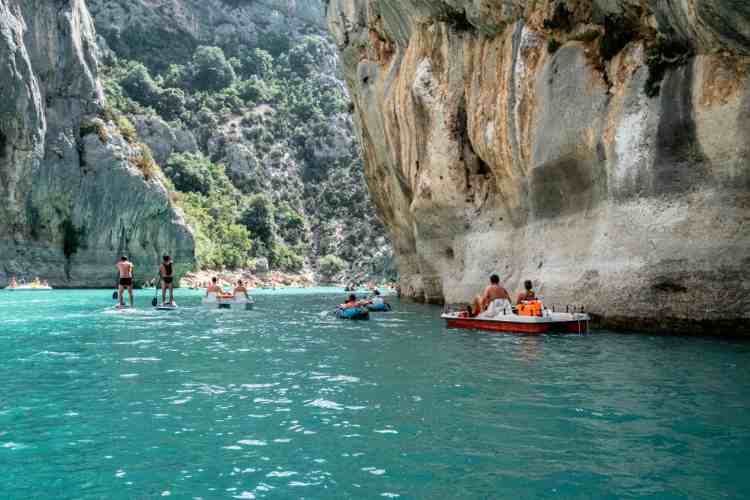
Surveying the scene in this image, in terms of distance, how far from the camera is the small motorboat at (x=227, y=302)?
32.7m

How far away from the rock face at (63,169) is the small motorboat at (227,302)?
136 ft

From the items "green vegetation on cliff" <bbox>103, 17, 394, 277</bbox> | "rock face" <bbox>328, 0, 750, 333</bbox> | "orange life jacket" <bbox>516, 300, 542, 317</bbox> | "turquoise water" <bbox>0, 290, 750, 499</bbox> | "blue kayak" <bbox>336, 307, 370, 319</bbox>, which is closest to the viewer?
"turquoise water" <bbox>0, 290, 750, 499</bbox>

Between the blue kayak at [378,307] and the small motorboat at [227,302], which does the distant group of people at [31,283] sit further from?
the blue kayak at [378,307]

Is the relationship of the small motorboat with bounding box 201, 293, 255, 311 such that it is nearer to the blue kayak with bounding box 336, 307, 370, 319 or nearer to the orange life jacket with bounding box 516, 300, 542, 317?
the blue kayak with bounding box 336, 307, 370, 319

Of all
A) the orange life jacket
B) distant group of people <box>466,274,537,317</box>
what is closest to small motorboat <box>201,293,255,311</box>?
distant group of people <box>466,274,537,317</box>

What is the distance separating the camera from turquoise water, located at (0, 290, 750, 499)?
5664mm

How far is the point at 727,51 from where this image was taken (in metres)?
15.8

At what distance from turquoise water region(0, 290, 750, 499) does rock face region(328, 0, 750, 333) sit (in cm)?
288

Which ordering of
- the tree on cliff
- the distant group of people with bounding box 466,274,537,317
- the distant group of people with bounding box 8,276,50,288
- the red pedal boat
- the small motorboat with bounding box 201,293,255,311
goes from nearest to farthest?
1. the red pedal boat
2. the distant group of people with bounding box 466,274,537,317
3. the small motorboat with bounding box 201,293,255,311
4. the distant group of people with bounding box 8,276,50,288
5. the tree on cliff

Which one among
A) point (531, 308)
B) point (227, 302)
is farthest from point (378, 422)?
point (227, 302)

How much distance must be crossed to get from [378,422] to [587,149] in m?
15.3

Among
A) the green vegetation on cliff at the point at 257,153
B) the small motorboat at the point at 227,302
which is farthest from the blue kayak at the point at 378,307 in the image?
the green vegetation on cliff at the point at 257,153

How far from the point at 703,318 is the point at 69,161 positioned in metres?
72.3

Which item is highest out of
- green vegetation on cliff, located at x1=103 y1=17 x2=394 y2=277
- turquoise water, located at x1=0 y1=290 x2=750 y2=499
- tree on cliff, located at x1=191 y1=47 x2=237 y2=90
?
tree on cliff, located at x1=191 y1=47 x2=237 y2=90
